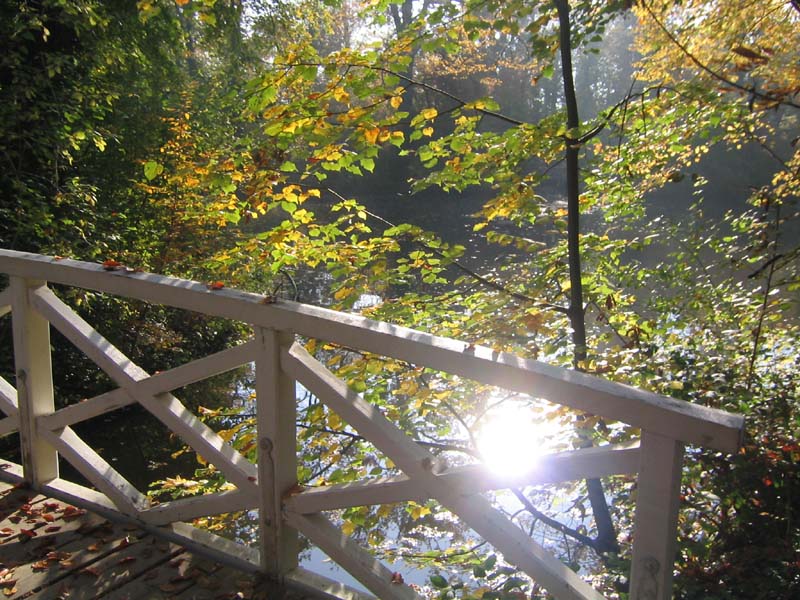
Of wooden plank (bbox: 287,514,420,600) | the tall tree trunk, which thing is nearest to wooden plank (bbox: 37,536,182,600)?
wooden plank (bbox: 287,514,420,600)

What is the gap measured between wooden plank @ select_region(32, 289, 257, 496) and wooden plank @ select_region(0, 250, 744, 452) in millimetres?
171

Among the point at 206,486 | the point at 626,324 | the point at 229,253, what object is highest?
the point at 229,253

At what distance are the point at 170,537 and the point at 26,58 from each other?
6.27m

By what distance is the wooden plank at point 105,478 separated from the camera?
7.11 feet

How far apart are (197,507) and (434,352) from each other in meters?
1.09

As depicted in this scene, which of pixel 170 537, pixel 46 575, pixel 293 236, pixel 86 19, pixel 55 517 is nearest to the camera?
pixel 46 575

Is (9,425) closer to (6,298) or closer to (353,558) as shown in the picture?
(6,298)

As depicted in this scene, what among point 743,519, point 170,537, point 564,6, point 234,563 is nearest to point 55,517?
point 170,537

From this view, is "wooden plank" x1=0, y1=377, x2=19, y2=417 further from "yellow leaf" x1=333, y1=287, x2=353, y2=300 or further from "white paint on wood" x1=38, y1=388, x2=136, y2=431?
"yellow leaf" x1=333, y1=287, x2=353, y2=300

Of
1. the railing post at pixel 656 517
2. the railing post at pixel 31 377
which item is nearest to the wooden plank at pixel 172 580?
the railing post at pixel 31 377

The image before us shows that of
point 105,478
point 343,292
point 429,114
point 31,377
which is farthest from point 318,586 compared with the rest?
point 429,114

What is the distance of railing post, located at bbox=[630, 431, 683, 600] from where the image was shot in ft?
3.72

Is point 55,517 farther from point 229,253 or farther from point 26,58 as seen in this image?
point 26,58

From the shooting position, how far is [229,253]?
4.30m
